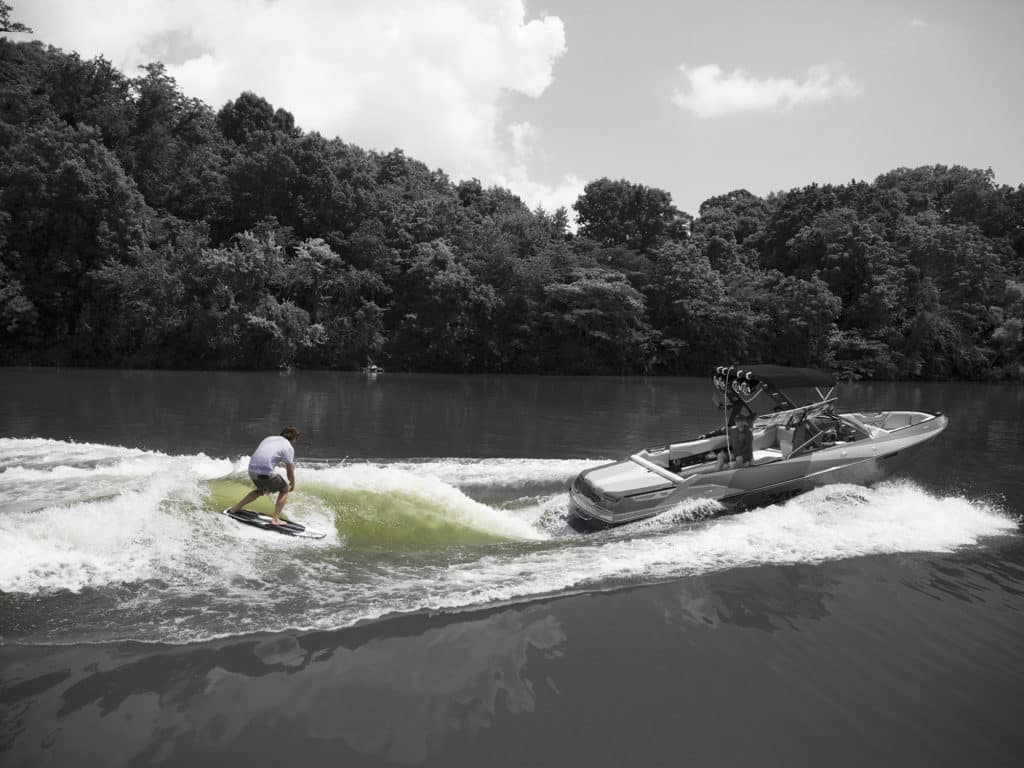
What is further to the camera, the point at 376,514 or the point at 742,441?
the point at 742,441

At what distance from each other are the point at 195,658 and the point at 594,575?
3.99m

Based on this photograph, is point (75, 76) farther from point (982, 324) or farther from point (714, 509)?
point (982, 324)

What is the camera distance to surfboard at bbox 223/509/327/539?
789 cm

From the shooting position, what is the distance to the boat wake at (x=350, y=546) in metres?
6.14

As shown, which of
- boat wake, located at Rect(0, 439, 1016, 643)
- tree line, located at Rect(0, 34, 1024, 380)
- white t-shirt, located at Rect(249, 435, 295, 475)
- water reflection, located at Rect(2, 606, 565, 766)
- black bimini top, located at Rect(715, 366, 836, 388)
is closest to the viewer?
water reflection, located at Rect(2, 606, 565, 766)

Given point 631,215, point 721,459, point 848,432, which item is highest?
point 631,215

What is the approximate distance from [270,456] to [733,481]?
637cm

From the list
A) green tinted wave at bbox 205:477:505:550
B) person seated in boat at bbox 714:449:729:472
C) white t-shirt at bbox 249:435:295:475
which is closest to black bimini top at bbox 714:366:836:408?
person seated in boat at bbox 714:449:729:472

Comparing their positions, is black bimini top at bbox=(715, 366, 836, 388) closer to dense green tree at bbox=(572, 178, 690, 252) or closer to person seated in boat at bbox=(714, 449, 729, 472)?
person seated in boat at bbox=(714, 449, 729, 472)

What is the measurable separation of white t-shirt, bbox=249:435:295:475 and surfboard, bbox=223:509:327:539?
0.55m

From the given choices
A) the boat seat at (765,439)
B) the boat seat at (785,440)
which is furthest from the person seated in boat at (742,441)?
the boat seat at (765,439)

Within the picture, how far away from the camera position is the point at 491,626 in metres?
5.98

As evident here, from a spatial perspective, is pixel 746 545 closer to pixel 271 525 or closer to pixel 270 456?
pixel 271 525

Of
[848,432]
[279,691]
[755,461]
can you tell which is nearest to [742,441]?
[755,461]
